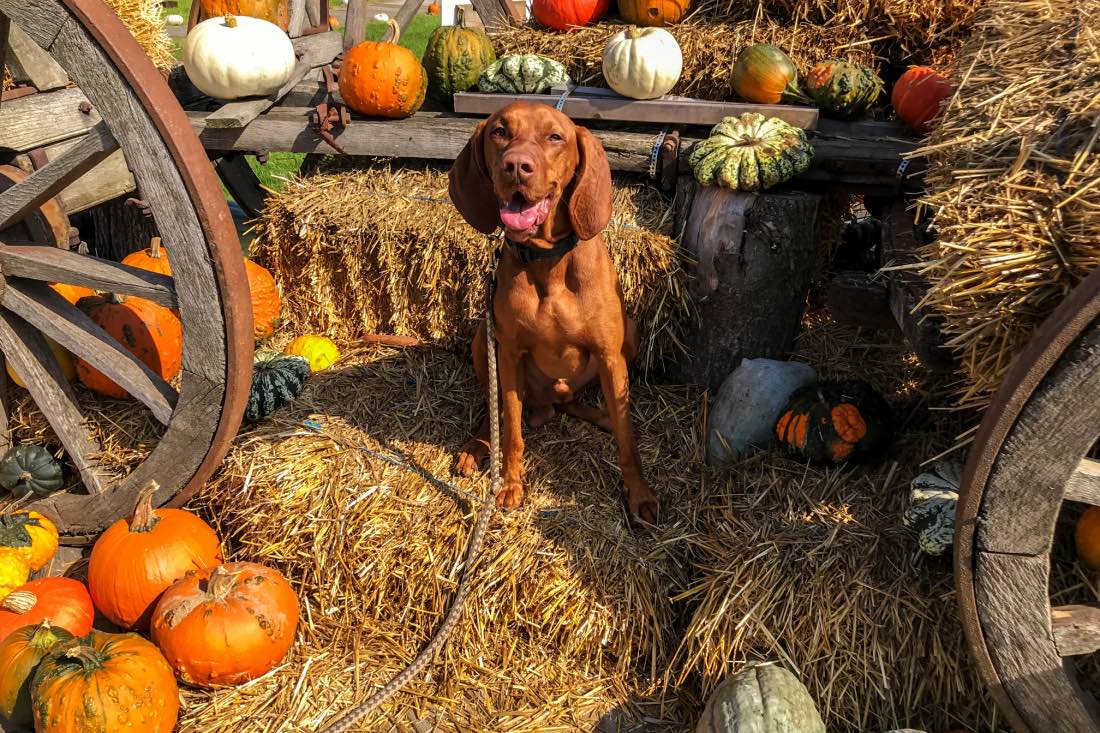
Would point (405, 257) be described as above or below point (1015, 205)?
below

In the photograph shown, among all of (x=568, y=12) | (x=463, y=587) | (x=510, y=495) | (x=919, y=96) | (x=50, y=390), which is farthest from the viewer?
(x=568, y=12)

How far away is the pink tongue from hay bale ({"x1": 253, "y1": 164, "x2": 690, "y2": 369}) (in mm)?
1247

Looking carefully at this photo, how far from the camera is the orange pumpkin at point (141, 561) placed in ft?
10.2

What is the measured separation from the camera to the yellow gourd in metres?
4.44

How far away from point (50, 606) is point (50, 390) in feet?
3.05

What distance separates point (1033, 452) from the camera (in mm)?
2041

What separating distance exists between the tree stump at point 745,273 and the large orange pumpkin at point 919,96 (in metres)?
0.89

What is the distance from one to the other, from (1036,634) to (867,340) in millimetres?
2391

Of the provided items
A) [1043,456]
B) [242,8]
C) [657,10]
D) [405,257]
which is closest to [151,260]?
[405,257]

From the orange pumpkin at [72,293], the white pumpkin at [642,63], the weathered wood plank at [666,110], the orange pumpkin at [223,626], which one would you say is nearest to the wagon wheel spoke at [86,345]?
the orange pumpkin at [223,626]

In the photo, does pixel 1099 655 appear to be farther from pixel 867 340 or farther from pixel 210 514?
pixel 210 514

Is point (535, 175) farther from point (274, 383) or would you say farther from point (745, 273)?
point (274, 383)

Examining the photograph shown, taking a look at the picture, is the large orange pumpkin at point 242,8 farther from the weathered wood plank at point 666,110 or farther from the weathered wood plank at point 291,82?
the weathered wood plank at point 666,110

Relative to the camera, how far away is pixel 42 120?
3.87 m
